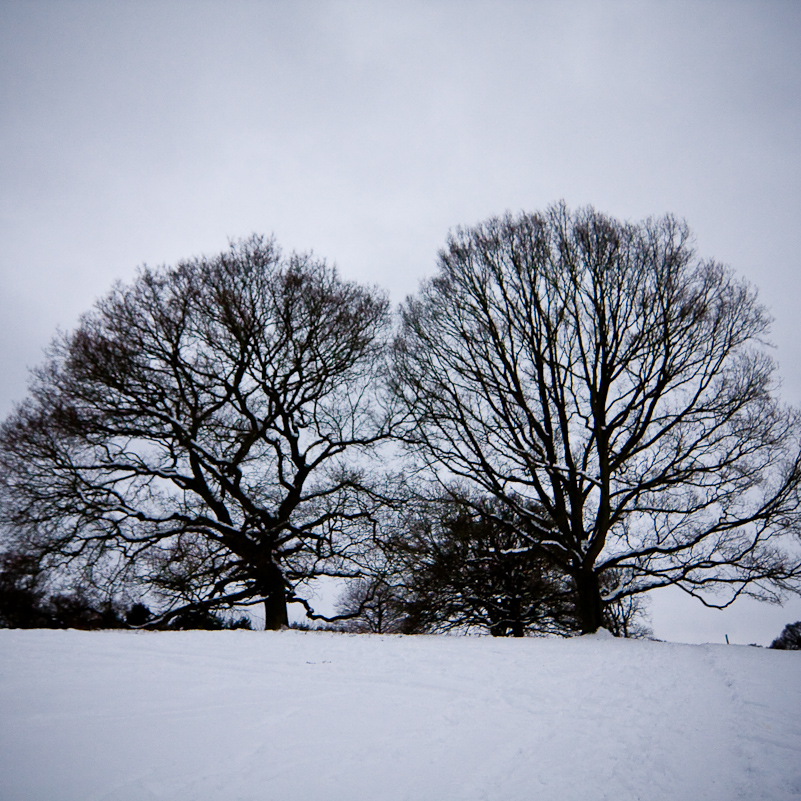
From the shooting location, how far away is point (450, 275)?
14117 mm

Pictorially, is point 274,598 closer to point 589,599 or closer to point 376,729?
point 589,599

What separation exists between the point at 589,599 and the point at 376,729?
998 cm

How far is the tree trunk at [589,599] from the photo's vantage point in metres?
11.7

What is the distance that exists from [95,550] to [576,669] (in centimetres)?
1275

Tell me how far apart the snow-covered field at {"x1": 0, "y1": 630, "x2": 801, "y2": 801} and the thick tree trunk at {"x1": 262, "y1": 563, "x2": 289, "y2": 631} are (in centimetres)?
798

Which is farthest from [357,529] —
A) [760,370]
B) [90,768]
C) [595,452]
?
[90,768]

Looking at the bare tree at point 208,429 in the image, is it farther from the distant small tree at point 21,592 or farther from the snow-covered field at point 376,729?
the snow-covered field at point 376,729

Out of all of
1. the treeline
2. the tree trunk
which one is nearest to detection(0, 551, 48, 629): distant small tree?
the treeline

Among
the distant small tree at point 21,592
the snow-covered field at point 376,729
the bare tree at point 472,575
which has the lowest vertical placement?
the snow-covered field at point 376,729

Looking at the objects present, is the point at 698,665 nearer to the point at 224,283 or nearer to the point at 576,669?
the point at 576,669

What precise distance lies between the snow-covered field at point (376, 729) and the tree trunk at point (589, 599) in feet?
20.3

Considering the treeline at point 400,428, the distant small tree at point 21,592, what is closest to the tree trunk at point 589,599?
the treeline at point 400,428

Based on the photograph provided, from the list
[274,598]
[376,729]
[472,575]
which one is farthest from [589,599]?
[376,729]

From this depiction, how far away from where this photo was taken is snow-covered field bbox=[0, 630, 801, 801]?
8.43 ft
